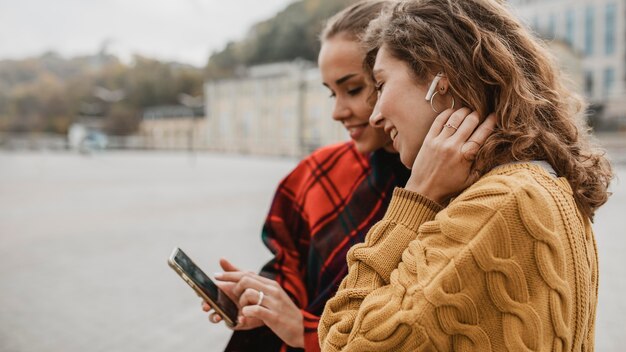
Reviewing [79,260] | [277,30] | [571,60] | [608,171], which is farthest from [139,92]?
[608,171]

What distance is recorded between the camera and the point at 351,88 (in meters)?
1.93

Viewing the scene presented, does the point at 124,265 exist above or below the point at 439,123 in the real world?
below

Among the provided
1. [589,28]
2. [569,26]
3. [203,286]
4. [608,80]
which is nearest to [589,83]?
[608,80]

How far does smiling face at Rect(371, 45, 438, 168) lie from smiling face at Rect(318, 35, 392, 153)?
0.62 meters

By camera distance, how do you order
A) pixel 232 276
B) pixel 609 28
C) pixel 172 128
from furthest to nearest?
pixel 172 128
pixel 609 28
pixel 232 276

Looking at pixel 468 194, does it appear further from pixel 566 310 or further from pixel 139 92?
pixel 139 92

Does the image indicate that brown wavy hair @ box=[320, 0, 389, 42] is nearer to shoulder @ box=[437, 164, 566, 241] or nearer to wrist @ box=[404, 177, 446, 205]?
wrist @ box=[404, 177, 446, 205]

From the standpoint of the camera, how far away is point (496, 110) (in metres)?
1.11

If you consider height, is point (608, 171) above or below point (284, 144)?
above

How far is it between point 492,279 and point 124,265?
5931 millimetres

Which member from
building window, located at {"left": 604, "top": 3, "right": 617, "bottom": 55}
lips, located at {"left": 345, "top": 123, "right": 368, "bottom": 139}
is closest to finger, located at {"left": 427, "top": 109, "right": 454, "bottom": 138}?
lips, located at {"left": 345, "top": 123, "right": 368, "bottom": 139}

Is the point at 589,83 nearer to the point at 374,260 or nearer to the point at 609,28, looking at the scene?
the point at 609,28

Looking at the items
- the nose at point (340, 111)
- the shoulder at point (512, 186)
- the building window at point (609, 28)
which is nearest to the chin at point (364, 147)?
the nose at point (340, 111)

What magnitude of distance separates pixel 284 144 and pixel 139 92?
119 feet
